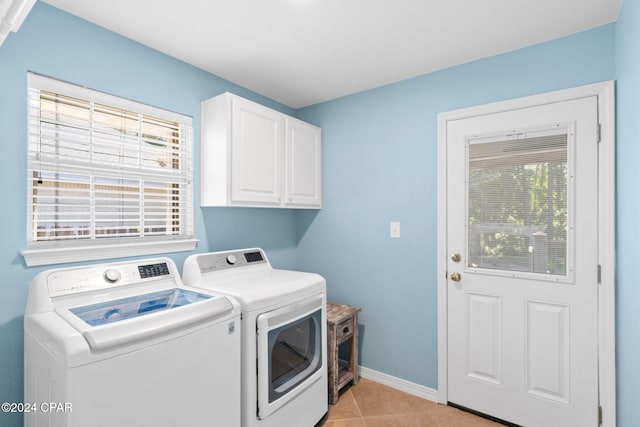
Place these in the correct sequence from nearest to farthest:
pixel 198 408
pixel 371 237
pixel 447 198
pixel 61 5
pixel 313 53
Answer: pixel 198 408 → pixel 61 5 → pixel 313 53 → pixel 447 198 → pixel 371 237

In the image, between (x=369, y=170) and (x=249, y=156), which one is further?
(x=369, y=170)

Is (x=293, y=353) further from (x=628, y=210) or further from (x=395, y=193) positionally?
(x=628, y=210)

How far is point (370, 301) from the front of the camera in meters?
2.61

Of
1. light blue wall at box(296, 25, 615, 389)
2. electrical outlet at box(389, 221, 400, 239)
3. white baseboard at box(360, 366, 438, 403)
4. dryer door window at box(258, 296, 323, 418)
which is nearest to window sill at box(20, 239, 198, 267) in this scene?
dryer door window at box(258, 296, 323, 418)

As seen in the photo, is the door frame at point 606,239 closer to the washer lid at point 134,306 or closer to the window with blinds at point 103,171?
the washer lid at point 134,306

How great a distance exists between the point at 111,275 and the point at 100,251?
0.21 metres

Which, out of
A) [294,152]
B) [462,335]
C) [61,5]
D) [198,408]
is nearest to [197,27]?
[61,5]

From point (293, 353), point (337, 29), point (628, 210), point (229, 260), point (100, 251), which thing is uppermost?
point (337, 29)

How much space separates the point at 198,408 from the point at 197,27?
1.91m

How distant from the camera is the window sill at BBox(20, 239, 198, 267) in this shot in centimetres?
152

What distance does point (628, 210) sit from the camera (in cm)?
144

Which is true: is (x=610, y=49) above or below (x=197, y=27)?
below

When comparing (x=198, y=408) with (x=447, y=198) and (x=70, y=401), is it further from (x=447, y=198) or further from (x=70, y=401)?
(x=447, y=198)

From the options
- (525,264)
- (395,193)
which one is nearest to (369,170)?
(395,193)
